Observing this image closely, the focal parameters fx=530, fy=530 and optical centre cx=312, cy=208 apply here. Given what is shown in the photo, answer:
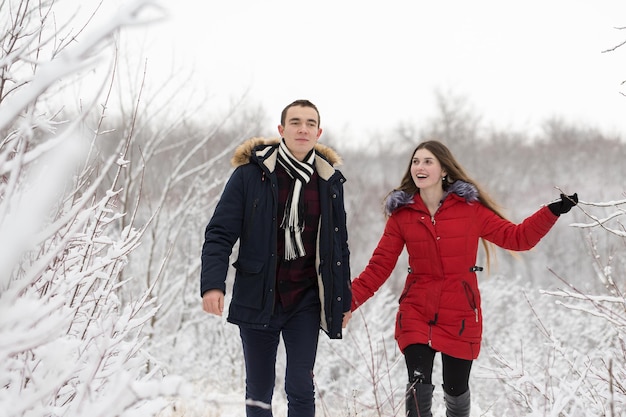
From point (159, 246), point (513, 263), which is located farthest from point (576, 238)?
point (159, 246)

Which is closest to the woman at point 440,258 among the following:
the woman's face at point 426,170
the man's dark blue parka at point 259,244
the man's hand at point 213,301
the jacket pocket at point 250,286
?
the woman's face at point 426,170

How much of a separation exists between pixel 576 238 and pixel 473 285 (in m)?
25.0

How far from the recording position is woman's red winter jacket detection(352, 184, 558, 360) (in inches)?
116

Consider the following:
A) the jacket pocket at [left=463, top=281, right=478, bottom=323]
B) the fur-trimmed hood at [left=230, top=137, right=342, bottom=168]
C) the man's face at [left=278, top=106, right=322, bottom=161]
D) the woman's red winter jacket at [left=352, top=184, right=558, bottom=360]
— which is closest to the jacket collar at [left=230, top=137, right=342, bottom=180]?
the fur-trimmed hood at [left=230, top=137, right=342, bottom=168]

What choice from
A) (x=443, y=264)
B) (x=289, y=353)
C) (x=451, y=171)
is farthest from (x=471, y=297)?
(x=289, y=353)

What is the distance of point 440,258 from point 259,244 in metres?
1.05

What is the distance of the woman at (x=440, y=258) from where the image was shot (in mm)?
2932

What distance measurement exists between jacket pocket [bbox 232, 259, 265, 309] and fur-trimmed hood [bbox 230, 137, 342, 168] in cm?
57

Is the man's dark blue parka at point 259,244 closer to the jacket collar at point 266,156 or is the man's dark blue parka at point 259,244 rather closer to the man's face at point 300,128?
the jacket collar at point 266,156

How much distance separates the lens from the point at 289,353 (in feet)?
9.29

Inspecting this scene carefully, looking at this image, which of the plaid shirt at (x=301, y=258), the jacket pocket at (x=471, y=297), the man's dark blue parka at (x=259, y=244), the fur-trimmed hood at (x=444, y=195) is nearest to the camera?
the man's dark blue parka at (x=259, y=244)

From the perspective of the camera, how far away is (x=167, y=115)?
9742 millimetres

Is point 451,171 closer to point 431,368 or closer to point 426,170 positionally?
point 426,170

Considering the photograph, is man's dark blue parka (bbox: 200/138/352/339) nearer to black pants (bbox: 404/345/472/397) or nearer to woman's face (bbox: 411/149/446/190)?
black pants (bbox: 404/345/472/397)
